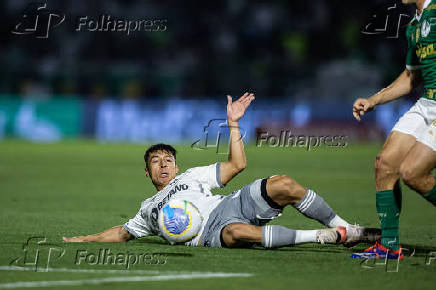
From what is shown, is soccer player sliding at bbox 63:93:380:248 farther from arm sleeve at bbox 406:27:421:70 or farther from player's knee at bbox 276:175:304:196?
arm sleeve at bbox 406:27:421:70

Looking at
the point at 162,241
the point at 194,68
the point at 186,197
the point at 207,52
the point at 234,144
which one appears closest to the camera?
the point at 186,197

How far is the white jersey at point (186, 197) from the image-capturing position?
7039mm

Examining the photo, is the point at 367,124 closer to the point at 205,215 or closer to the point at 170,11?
the point at 170,11

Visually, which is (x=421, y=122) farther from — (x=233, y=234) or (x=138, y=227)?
(x=138, y=227)

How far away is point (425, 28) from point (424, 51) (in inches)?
8.0

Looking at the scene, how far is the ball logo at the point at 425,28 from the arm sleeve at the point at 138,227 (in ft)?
9.97

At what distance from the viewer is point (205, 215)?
6.96 metres

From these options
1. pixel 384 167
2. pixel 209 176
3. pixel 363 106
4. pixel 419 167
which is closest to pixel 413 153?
pixel 419 167

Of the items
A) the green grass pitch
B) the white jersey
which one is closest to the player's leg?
the green grass pitch

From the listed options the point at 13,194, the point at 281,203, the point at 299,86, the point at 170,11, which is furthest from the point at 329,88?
the point at 281,203

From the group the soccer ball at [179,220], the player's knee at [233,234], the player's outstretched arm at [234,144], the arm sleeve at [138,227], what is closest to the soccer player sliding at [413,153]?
the player's knee at [233,234]

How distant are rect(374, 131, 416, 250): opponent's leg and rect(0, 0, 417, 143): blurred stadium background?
1802 centimetres

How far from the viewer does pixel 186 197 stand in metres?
7.04

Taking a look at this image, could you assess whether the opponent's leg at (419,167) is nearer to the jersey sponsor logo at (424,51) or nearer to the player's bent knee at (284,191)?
the jersey sponsor logo at (424,51)
